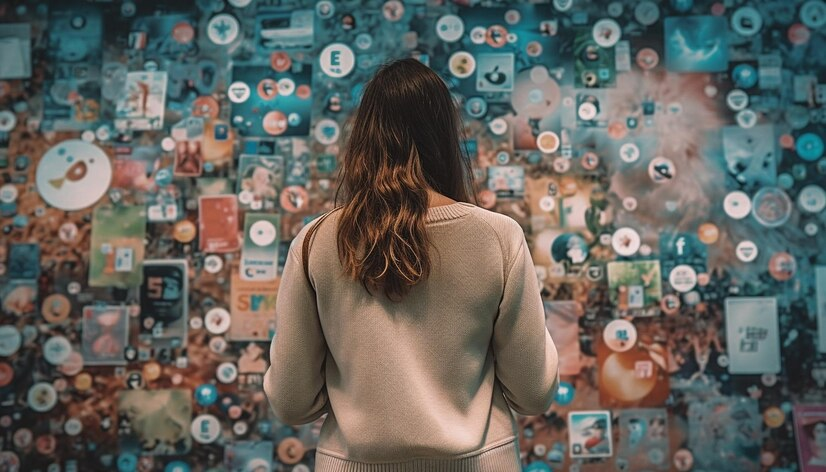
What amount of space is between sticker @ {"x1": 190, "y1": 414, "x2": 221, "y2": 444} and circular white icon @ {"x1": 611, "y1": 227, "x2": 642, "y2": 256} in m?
1.39

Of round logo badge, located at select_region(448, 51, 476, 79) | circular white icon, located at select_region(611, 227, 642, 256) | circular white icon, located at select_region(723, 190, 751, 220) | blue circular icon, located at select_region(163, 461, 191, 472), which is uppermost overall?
round logo badge, located at select_region(448, 51, 476, 79)

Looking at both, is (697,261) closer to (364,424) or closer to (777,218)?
(777,218)

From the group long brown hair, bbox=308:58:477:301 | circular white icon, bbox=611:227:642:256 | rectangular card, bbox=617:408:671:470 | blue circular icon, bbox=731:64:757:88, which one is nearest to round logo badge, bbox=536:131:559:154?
circular white icon, bbox=611:227:642:256

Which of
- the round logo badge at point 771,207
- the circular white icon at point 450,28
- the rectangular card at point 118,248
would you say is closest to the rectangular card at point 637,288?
the round logo badge at point 771,207

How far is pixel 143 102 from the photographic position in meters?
2.52

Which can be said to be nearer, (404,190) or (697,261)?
(404,190)

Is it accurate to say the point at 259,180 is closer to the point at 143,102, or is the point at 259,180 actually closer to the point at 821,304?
the point at 143,102

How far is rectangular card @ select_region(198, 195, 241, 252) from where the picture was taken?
2.46 m

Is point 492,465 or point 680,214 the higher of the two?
point 680,214

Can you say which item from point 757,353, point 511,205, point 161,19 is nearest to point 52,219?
point 161,19

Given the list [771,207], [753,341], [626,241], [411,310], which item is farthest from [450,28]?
[411,310]

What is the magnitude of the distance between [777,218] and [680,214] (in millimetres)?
313

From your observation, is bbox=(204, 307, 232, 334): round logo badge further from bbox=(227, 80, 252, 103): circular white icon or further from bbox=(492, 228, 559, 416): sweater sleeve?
bbox=(492, 228, 559, 416): sweater sleeve

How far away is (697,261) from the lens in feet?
7.95
